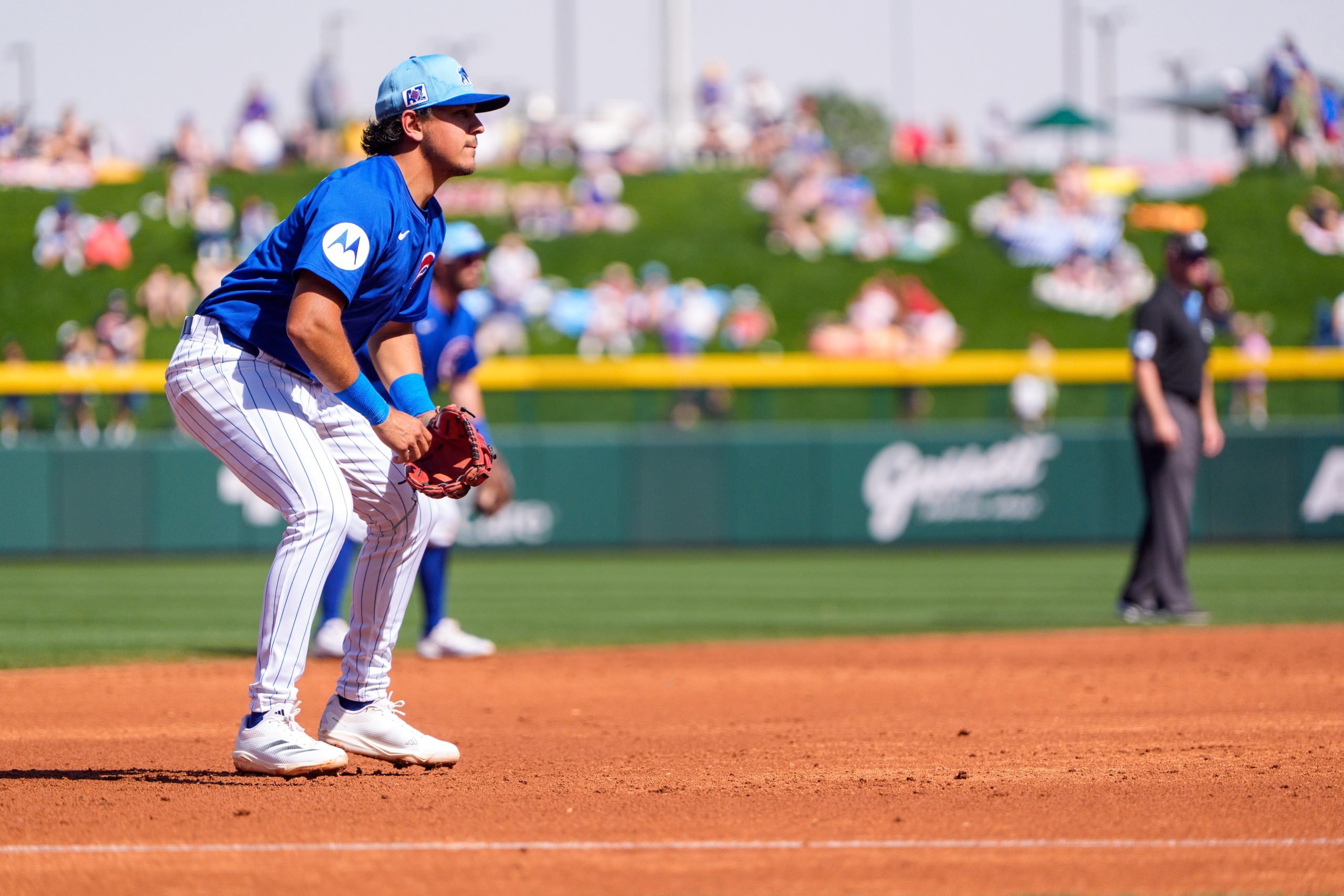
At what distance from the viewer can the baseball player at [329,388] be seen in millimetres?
3830

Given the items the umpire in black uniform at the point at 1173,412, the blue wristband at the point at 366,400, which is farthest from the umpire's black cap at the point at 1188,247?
the blue wristband at the point at 366,400

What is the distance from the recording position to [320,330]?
3758 mm

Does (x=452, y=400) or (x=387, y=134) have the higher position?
(x=387, y=134)

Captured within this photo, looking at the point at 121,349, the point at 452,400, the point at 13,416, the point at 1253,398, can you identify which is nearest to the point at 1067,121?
the point at 1253,398

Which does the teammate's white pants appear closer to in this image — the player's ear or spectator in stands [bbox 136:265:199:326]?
the player's ear

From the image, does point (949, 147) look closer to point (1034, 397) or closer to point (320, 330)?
point (1034, 397)

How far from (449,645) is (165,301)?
12738 millimetres

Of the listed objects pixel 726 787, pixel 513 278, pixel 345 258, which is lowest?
pixel 726 787

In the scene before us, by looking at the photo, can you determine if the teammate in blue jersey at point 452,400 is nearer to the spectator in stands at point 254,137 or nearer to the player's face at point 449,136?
the player's face at point 449,136

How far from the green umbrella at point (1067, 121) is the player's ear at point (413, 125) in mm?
24607

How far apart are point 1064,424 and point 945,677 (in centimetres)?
952

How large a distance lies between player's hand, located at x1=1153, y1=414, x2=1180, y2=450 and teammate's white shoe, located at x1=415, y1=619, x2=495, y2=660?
3.57 m

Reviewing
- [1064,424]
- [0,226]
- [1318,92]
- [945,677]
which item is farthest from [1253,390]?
[0,226]

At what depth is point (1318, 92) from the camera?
2097 cm
